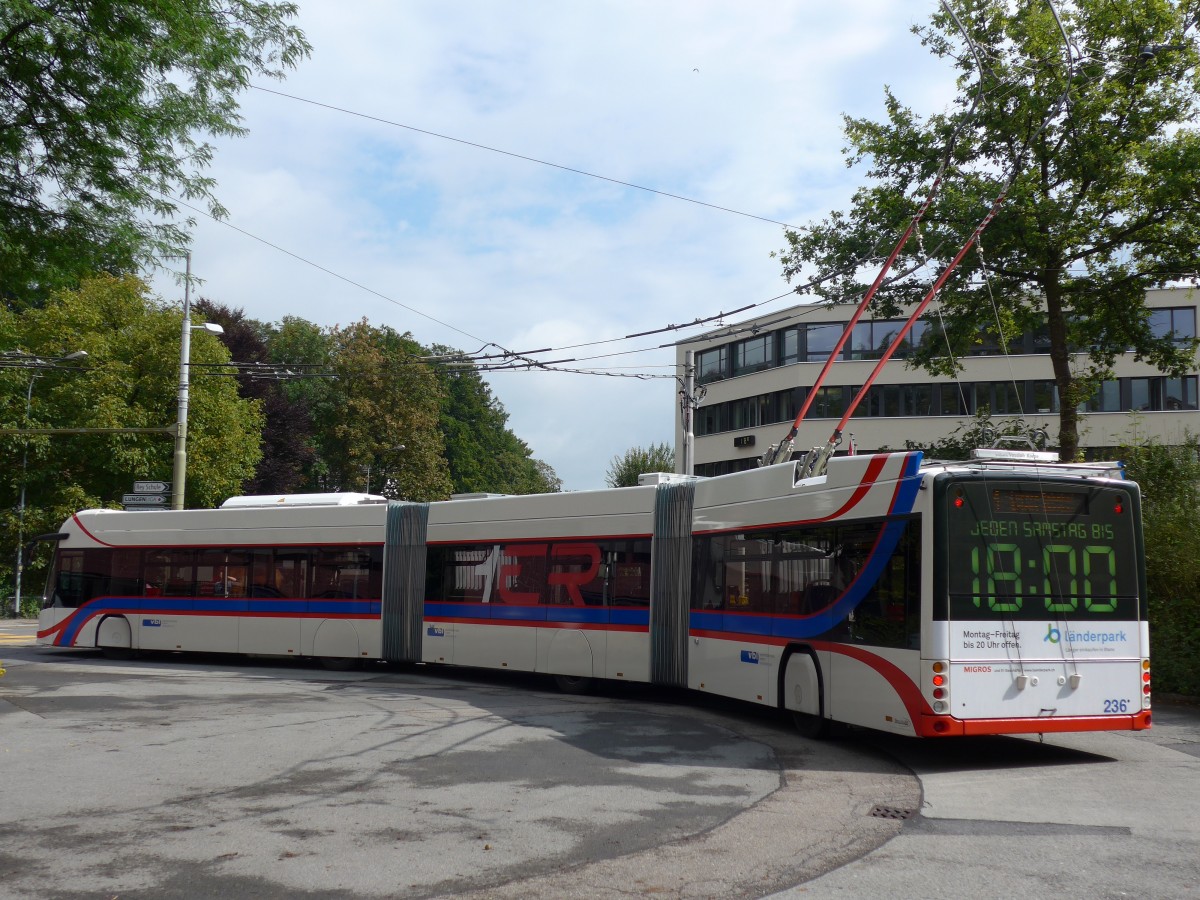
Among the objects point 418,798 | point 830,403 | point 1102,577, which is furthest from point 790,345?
point 418,798

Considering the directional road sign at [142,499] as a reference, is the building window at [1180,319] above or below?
above

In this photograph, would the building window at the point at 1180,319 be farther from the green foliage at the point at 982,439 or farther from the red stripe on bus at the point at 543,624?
the red stripe on bus at the point at 543,624

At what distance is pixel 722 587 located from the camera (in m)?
14.1

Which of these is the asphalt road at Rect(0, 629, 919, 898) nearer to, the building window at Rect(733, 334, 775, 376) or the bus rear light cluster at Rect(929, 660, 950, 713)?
the bus rear light cluster at Rect(929, 660, 950, 713)

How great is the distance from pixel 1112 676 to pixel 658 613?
20.5 feet

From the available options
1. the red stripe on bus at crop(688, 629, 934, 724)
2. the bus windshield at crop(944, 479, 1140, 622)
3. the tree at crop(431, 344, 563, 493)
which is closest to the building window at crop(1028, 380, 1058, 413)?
the tree at crop(431, 344, 563, 493)

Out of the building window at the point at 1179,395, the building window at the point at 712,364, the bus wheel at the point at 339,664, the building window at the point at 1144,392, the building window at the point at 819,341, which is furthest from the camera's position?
the building window at the point at 712,364

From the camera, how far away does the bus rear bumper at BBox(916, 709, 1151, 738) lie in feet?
32.7

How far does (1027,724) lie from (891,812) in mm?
2500

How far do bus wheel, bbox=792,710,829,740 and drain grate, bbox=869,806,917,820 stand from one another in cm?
343

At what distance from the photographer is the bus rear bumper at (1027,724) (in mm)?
9961

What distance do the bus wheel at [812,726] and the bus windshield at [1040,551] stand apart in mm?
2549

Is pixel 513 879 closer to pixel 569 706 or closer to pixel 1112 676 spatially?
→ pixel 1112 676

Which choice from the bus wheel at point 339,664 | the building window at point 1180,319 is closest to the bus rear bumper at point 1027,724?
the bus wheel at point 339,664
